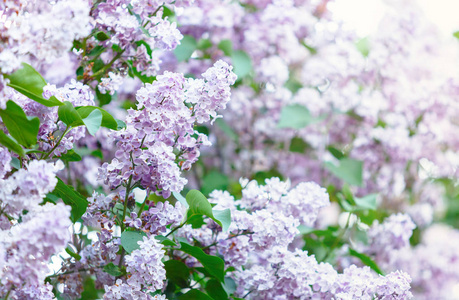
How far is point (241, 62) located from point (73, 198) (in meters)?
0.83

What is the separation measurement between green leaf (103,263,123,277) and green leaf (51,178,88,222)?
95 mm

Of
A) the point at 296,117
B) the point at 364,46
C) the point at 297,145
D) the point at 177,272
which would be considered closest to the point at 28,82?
the point at 177,272

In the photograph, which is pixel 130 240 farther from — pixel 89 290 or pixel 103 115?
pixel 89 290

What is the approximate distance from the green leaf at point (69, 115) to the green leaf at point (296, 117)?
33.4 inches

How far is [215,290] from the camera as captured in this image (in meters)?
0.94

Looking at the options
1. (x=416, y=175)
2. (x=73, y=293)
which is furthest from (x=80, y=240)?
(x=416, y=175)

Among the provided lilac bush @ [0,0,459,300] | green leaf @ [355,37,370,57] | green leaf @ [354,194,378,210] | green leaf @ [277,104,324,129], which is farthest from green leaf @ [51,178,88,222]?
green leaf @ [355,37,370,57]

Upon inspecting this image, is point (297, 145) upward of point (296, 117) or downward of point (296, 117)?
downward

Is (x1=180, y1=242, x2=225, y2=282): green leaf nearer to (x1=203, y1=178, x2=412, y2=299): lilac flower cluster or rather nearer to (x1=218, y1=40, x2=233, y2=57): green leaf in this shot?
(x1=203, y1=178, x2=412, y2=299): lilac flower cluster

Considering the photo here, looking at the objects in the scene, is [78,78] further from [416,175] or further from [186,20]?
[416,175]

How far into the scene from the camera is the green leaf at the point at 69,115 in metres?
0.75

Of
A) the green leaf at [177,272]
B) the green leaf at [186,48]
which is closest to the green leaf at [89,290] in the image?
the green leaf at [177,272]

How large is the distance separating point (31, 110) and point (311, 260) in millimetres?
530

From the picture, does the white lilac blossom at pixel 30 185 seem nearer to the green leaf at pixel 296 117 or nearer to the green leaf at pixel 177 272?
the green leaf at pixel 177 272
